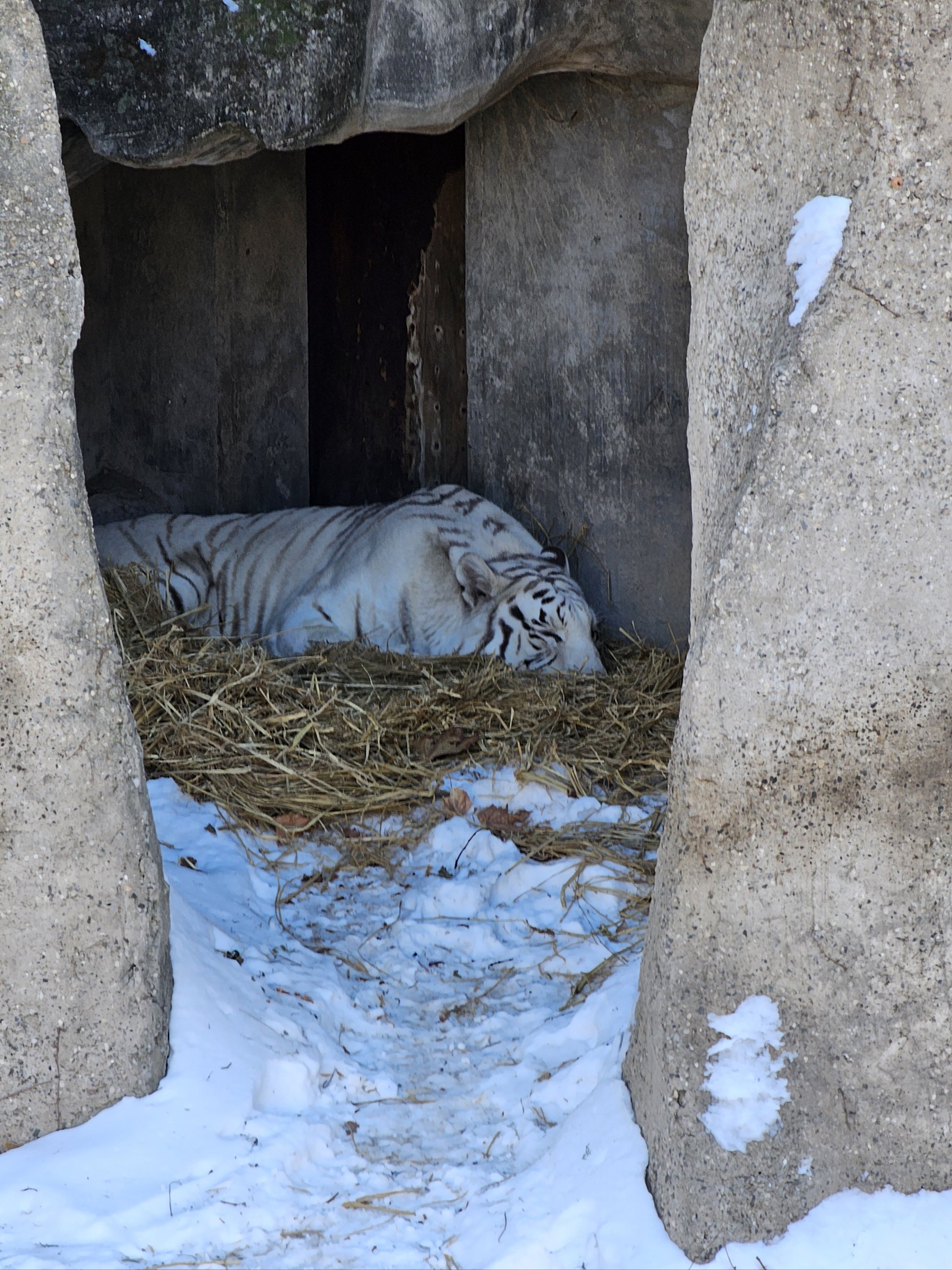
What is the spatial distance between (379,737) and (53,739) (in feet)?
5.59

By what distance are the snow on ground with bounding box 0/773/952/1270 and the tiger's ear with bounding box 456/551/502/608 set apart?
181cm

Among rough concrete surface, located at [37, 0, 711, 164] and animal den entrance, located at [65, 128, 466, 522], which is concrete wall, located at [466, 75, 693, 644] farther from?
rough concrete surface, located at [37, 0, 711, 164]

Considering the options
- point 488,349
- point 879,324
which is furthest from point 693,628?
point 488,349

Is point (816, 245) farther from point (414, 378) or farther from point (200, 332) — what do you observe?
point (200, 332)

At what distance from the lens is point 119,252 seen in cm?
586

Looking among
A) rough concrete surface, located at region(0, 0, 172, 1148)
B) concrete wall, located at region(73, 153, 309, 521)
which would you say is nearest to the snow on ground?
rough concrete surface, located at region(0, 0, 172, 1148)

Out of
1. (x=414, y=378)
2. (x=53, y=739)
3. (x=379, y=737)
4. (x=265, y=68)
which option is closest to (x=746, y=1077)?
(x=53, y=739)

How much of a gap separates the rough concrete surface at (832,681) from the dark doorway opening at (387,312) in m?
3.40

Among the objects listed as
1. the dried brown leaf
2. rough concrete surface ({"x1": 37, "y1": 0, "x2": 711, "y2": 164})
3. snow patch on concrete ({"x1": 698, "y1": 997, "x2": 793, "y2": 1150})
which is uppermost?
rough concrete surface ({"x1": 37, "y1": 0, "x2": 711, "y2": 164})

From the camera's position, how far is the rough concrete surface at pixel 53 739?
2031 mm

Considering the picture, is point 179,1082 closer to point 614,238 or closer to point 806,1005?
point 806,1005

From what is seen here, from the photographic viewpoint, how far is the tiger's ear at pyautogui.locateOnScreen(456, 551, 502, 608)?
4.71m

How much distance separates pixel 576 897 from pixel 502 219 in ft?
8.80

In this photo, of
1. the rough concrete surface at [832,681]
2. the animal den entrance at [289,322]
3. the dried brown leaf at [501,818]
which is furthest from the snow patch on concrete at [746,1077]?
the animal den entrance at [289,322]
